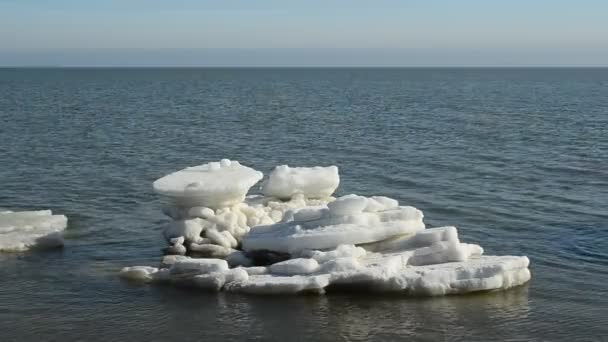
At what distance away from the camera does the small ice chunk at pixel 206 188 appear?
86.6 feet

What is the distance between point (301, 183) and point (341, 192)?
22.1ft

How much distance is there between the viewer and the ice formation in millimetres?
26453

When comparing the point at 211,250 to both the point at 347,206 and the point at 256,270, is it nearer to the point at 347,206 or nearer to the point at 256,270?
the point at 256,270

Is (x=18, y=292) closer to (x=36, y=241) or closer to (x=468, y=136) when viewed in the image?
(x=36, y=241)

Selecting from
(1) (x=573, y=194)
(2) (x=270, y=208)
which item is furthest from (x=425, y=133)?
(2) (x=270, y=208)

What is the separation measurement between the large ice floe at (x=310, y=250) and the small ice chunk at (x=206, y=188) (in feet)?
0.10

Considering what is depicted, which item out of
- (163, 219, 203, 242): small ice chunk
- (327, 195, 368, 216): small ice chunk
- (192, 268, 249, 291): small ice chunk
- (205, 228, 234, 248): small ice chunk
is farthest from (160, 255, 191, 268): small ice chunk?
(327, 195, 368, 216): small ice chunk

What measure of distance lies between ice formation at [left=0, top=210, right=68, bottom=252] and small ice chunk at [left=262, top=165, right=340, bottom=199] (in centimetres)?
733

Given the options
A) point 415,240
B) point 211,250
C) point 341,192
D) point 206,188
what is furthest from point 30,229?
point 341,192

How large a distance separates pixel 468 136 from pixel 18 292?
4014 cm

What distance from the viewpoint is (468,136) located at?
57.3 meters

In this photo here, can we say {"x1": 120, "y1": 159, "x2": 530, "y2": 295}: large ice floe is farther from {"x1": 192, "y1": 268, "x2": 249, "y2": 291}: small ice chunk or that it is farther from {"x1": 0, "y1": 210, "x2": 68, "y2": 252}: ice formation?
{"x1": 0, "y1": 210, "x2": 68, "y2": 252}: ice formation

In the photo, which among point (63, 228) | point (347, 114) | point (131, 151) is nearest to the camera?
point (63, 228)

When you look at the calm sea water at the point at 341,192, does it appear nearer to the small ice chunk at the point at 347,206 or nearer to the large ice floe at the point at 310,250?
the large ice floe at the point at 310,250
